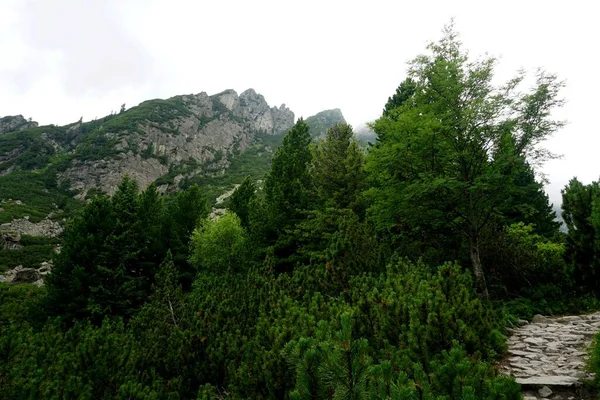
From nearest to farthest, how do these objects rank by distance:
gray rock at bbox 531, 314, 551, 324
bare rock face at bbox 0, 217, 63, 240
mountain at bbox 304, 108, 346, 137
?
1. gray rock at bbox 531, 314, 551, 324
2. bare rock face at bbox 0, 217, 63, 240
3. mountain at bbox 304, 108, 346, 137

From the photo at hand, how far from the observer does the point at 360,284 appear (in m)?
7.36

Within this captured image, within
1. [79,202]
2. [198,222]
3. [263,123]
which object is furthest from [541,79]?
[263,123]

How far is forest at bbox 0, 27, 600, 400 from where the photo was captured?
15.4 ft

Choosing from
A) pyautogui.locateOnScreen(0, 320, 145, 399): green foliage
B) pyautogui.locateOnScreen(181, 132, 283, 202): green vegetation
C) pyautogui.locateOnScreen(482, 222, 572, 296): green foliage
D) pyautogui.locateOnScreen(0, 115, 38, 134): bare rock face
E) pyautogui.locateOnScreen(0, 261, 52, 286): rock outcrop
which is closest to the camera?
pyautogui.locateOnScreen(0, 320, 145, 399): green foliage

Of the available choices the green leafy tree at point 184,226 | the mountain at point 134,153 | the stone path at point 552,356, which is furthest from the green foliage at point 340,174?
the mountain at point 134,153

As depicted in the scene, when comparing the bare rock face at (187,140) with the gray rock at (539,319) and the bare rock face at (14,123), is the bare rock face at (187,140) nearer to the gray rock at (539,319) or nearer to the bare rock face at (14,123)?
the bare rock face at (14,123)

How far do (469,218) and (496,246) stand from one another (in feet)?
7.31

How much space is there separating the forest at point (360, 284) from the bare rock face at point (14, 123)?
483ft

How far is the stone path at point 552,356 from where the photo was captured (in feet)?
14.4

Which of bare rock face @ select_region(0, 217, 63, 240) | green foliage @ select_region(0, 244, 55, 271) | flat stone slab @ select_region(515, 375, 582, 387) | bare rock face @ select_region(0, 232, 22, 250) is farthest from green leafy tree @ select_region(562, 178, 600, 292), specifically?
bare rock face @ select_region(0, 217, 63, 240)

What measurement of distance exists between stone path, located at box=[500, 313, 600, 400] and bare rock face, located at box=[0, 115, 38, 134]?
563 feet

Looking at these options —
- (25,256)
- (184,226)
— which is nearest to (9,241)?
(25,256)

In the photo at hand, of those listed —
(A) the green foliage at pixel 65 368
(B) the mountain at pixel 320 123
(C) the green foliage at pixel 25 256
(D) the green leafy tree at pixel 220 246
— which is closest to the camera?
(A) the green foliage at pixel 65 368

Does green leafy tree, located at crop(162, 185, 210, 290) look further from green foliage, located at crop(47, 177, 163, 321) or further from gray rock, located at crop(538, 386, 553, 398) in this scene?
gray rock, located at crop(538, 386, 553, 398)
